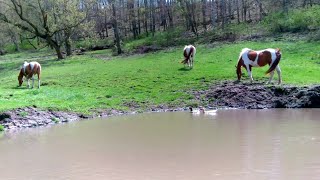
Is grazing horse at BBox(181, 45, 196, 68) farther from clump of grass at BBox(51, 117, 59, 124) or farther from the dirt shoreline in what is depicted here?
clump of grass at BBox(51, 117, 59, 124)

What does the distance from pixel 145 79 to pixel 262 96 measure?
24.2ft

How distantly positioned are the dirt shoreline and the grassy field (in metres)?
0.65

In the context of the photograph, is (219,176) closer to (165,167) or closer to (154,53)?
(165,167)

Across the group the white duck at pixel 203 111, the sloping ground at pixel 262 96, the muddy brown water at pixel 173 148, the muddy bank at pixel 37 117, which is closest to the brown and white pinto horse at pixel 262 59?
the sloping ground at pixel 262 96

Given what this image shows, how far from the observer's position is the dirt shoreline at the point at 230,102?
16609 millimetres

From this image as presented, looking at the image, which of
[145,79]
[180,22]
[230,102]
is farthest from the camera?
[180,22]

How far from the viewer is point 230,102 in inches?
730

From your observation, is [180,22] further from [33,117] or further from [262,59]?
[33,117]

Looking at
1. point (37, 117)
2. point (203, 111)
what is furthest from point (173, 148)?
point (37, 117)

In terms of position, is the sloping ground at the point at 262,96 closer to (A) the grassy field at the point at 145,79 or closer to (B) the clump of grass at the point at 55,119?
(A) the grassy field at the point at 145,79

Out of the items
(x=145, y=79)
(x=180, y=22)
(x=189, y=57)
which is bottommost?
(x=145, y=79)

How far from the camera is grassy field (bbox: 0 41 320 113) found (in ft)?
64.7

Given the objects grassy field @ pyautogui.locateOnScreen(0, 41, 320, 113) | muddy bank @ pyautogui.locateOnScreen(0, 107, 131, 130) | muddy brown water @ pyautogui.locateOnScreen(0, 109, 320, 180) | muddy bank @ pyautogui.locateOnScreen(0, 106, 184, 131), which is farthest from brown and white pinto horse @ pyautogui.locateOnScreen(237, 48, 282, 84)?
muddy bank @ pyautogui.locateOnScreen(0, 107, 131, 130)

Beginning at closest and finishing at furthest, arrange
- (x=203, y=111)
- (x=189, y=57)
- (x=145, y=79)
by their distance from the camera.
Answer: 1. (x=203, y=111)
2. (x=145, y=79)
3. (x=189, y=57)
